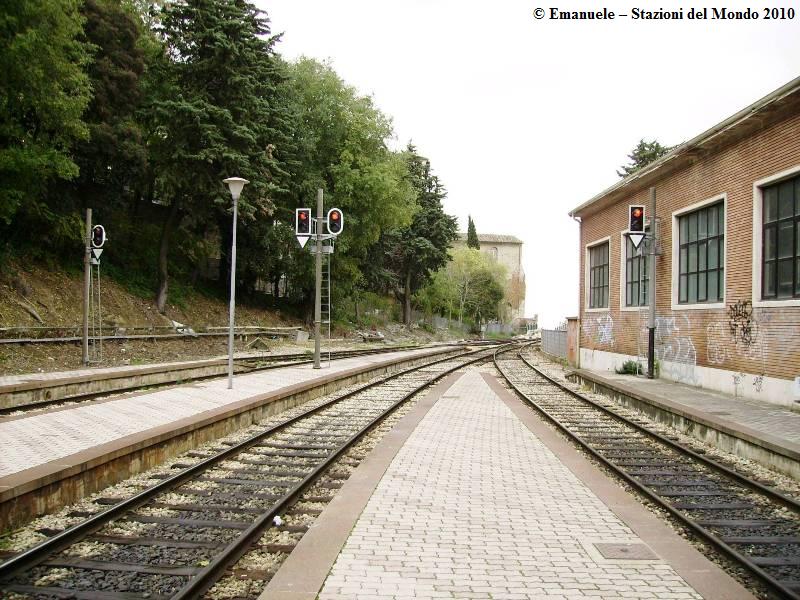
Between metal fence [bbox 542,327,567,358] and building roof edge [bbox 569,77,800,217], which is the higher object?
building roof edge [bbox 569,77,800,217]

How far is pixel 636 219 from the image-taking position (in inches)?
726

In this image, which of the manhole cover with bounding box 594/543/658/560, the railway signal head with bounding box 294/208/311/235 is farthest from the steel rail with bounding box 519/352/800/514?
the railway signal head with bounding box 294/208/311/235

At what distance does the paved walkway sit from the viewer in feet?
24.7

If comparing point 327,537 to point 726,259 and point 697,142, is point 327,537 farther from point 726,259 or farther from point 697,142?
point 697,142

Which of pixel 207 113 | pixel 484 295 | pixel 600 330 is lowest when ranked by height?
pixel 600 330

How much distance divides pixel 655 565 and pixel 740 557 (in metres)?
0.68

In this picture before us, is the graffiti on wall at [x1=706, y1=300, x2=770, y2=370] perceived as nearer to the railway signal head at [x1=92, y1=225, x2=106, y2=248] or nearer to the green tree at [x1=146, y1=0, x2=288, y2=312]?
the railway signal head at [x1=92, y1=225, x2=106, y2=248]

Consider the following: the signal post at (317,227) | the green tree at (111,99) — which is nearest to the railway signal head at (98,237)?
the signal post at (317,227)

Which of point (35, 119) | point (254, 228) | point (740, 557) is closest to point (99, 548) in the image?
point (740, 557)

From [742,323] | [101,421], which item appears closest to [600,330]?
[742,323]

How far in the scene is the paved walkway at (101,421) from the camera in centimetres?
752

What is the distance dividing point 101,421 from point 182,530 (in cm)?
493

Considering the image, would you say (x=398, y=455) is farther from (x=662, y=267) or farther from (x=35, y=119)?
(x=35, y=119)

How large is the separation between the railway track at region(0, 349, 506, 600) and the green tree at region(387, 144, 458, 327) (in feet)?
148
